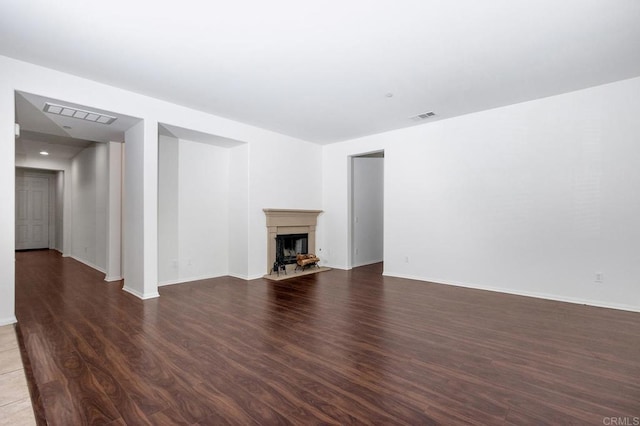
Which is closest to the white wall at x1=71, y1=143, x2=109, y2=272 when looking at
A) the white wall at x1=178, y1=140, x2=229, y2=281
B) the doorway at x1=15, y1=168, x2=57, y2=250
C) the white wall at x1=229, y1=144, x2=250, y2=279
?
the white wall at x1=178, y1=140, x2=229, y2=281

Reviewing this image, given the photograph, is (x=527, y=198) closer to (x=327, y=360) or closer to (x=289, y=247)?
(x=327, y=360)

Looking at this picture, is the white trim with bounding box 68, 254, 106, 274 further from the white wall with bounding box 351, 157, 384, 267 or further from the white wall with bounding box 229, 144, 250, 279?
the white wall with bounding box 351, 157, 384, 267

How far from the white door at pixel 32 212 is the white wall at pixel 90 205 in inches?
116

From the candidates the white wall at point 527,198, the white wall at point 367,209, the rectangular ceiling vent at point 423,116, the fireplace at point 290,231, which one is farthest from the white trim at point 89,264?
the rectangular ceiling vent at point 423,116

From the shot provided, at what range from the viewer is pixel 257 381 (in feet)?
6.70

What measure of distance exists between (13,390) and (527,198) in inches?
222

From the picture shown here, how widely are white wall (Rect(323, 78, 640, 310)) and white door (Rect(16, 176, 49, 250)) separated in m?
11.1

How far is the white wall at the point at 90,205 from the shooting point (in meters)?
5.96

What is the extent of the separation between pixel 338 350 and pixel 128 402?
148 cm

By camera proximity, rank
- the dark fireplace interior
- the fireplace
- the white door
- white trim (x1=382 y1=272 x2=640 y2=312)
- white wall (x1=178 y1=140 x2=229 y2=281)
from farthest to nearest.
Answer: the white door → the dark fireplace interior → the fireplace → white wall (x1=178 y1=140 x2=229 y2=281) → white trim (x1=382 y1=272 x2=640 y2=312)

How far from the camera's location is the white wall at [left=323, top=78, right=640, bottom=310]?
3.71 m

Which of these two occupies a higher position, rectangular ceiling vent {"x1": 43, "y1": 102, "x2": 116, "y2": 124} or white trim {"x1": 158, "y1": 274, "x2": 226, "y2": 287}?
rectangular ceiling vent {"x1": 43, "y1": 102, "x2": 116, "y2": 124}

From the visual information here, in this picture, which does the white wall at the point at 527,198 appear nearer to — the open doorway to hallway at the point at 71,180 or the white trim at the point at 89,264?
the open doorway to hallway at the point at 71,180

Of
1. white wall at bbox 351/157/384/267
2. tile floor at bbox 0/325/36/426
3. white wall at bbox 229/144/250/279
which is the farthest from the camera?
white wall at bbox 351/157/384/267
